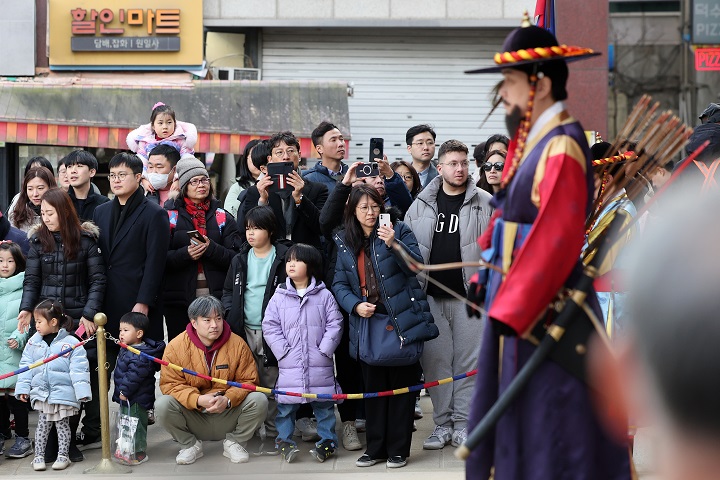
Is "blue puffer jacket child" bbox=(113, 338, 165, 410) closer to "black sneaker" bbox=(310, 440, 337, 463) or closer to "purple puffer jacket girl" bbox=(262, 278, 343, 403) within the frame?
"purple puffer jacket girl" bbox=(262, 278, 343, 403)

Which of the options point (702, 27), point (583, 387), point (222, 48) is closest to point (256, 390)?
point (583, 387)

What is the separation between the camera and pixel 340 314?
6.73 meters

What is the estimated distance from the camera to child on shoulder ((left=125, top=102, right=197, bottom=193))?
26.9ft

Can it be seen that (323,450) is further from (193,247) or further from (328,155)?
(328,155)

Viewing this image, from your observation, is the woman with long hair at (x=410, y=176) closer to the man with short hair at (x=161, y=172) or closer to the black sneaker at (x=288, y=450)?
the man with short hair at (x=161, y=172)

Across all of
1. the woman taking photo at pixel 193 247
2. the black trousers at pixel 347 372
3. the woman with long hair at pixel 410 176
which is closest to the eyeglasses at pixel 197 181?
the woman taking photo at pixel 193 247

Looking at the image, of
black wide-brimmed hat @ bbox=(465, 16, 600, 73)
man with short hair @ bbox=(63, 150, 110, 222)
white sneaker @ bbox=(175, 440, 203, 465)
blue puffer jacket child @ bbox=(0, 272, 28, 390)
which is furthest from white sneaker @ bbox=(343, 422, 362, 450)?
black wide-brimmed hat @ bbox=(465, 16, 600, 73)

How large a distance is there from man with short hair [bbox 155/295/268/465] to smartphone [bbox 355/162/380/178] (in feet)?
4.09

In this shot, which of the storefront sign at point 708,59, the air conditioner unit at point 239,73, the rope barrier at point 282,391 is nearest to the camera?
the rope barrier at point 282,391

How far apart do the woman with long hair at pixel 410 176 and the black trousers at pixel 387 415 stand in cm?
202

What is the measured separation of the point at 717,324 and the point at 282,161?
246 inches

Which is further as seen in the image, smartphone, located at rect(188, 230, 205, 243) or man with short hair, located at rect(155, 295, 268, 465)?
smartphone, located at rect(188, 230, 205, 243)

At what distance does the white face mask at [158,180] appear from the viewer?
7.81 metres

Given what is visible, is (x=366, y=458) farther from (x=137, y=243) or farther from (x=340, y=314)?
Answer: (x=137, y=243)
